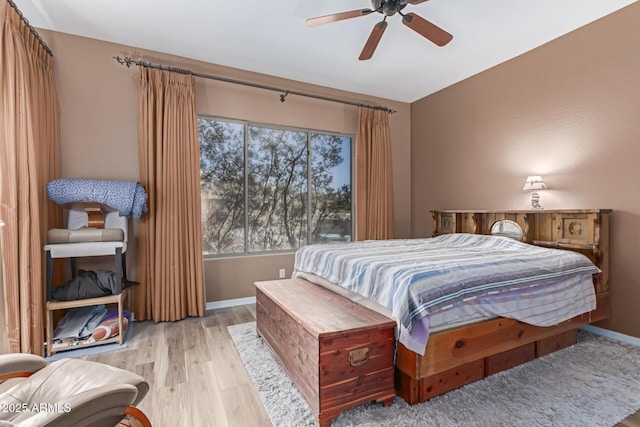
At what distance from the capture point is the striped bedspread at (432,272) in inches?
65.3

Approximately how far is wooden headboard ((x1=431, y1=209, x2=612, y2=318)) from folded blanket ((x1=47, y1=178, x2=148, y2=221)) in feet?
12.1

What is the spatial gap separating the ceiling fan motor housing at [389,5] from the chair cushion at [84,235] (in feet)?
9.20

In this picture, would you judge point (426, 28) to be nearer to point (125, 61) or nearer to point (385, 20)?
point (385, 20)

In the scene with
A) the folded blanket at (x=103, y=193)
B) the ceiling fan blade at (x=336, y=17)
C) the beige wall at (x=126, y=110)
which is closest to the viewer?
the ceiling fan blade at (x=336, y=17)

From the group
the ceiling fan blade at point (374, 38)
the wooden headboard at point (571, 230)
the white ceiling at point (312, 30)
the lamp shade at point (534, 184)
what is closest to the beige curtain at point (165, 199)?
the white ceiling at point (312, 30)

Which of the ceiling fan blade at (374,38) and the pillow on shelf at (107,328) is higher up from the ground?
the ceiling fan blade at (374,38)

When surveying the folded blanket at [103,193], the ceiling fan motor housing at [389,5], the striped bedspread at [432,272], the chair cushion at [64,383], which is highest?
the ceiling fan motor housing at [389,5]

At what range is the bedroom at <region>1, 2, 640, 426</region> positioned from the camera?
261 centimetres

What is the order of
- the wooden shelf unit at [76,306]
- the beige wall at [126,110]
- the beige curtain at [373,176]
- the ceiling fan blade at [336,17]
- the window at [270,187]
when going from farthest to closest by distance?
the beige curtain at [373,176], the window at [270,187], the beige wall at [126,110], the wooden shelf unit at [76,306], the ceiling fan blade at [336,17]

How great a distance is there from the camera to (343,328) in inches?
63.1

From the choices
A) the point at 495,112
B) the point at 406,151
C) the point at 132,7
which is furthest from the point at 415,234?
the point at 132,7

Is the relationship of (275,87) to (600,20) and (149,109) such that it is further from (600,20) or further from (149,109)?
(600,20)

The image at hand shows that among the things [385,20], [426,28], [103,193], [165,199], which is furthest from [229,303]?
[426,28]

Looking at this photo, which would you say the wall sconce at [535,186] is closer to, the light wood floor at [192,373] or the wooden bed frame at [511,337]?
the wooden bed frame at [511,337]
